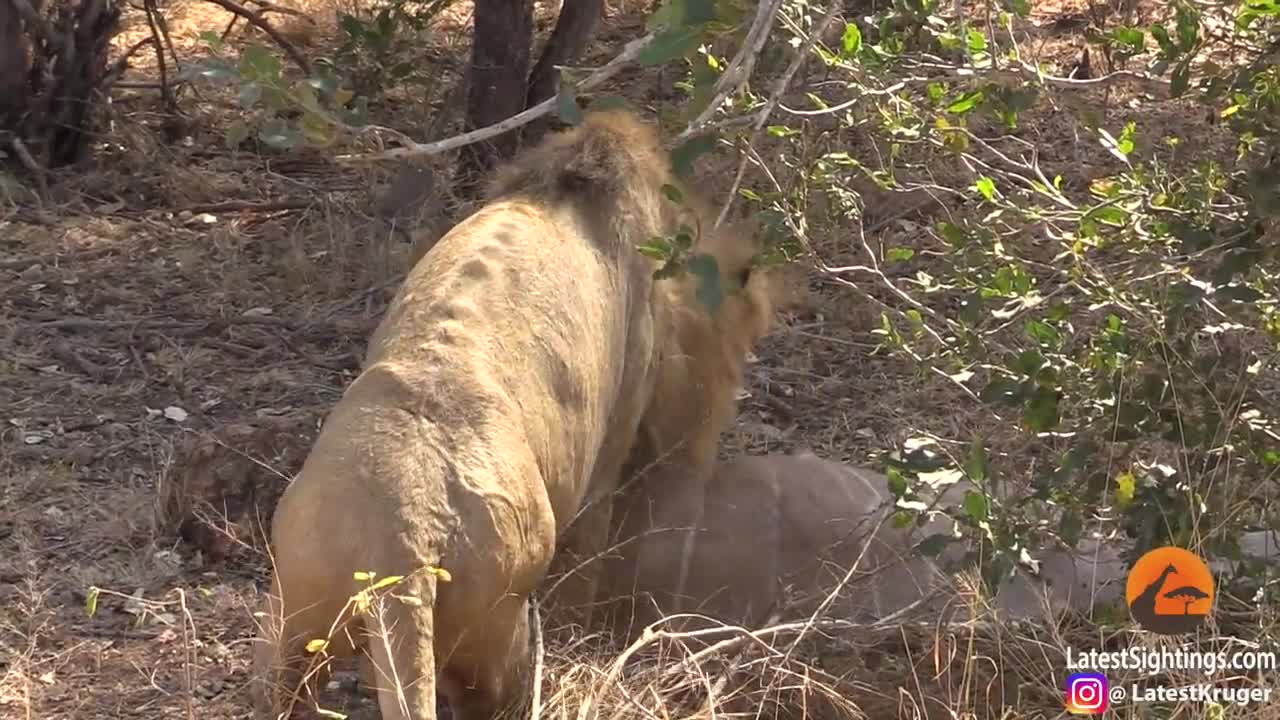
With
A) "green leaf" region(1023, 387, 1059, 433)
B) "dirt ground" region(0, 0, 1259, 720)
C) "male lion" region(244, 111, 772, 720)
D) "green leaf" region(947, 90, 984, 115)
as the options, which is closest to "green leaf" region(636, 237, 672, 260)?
"male lion" region(244, 111, 772, 720)

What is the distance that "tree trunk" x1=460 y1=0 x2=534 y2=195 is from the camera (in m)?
6.79

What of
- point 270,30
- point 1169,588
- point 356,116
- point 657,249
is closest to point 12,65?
point 270,30

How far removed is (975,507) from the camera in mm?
3576

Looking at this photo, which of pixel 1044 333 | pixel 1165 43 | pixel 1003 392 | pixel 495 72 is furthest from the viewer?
pixel 495 72

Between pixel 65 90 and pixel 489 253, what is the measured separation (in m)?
4.13

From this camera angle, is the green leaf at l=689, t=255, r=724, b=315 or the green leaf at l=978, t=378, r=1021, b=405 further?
the green leaf at l=978, t=378, r=1021, b=405

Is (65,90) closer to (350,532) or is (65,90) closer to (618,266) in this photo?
(618,266)

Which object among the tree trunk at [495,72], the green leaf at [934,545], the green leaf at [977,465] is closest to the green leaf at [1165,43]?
the green leaf at [977,465]

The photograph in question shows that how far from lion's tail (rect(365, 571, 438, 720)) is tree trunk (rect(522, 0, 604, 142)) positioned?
4.16 metres

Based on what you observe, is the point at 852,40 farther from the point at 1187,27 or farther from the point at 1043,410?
the point at 1043,410

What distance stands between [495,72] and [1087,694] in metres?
4.07

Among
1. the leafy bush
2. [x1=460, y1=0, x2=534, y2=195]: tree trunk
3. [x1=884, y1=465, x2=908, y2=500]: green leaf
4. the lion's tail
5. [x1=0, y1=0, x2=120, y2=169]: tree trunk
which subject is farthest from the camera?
[x1=0, y1=0, x2=120, y2=169]: tree trunk

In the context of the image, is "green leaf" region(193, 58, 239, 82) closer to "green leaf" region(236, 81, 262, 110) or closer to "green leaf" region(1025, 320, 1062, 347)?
"green leaf" region(236, 81, 262, 110)

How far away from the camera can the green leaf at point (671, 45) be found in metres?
3.09
